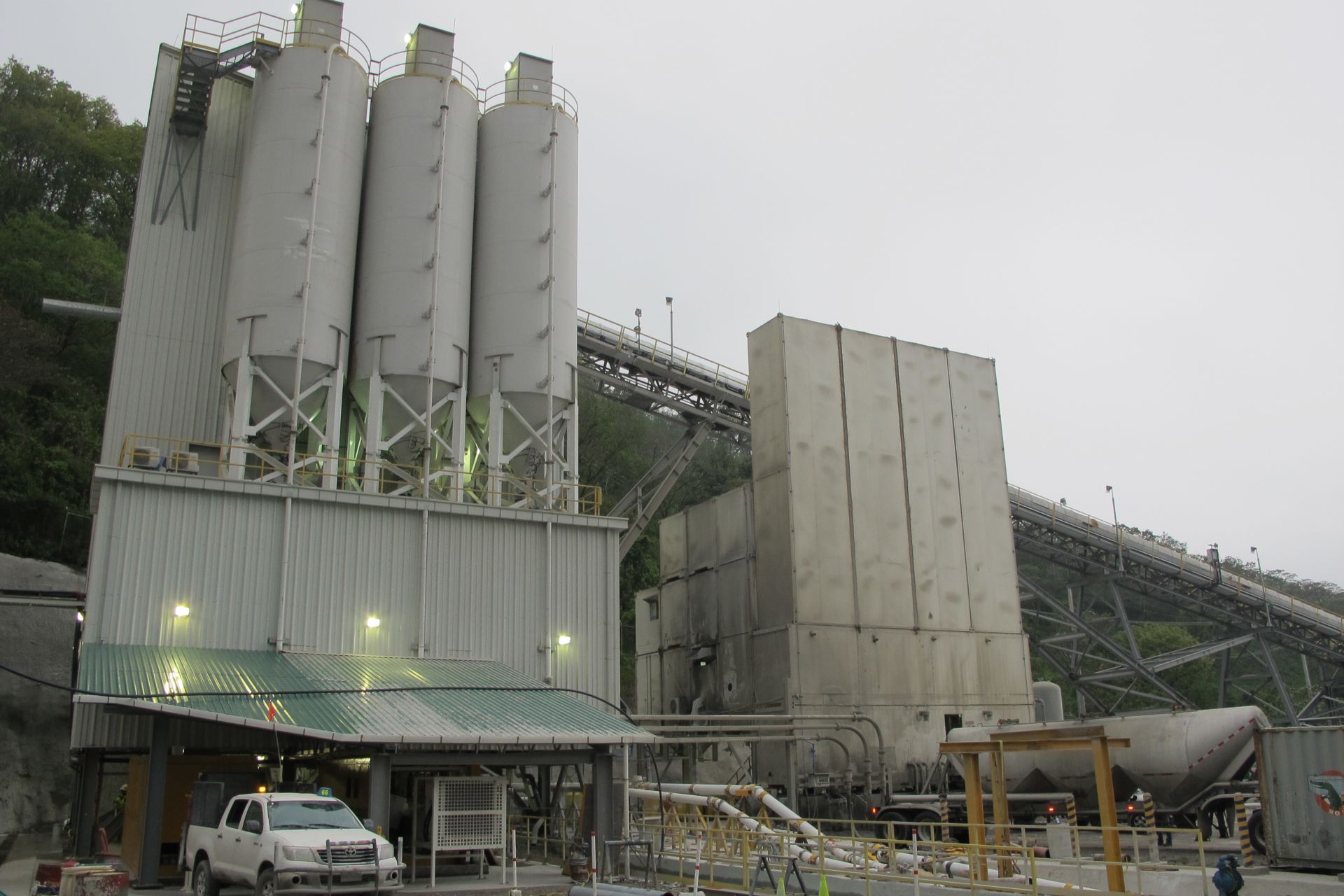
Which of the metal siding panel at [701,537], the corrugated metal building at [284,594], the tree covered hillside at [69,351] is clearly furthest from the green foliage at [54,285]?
the metal siding panel at [701,537]

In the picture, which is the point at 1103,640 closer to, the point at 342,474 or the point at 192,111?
the point at 342,474

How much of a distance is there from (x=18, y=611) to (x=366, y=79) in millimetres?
21376

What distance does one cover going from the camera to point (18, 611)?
35188 mm

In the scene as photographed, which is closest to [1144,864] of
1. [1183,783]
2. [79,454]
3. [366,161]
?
[1183,783]

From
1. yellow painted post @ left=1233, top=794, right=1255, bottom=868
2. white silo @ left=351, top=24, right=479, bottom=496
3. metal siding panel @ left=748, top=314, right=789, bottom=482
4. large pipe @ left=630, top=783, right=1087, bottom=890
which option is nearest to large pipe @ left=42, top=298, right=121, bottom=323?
white silo @ left=351, top=24, right=479, bottom=496

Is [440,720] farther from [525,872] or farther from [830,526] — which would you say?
[830,526]

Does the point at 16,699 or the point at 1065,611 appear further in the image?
the point at 1065,611

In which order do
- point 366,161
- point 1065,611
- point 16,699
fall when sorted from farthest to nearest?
point 1065,611 < point 16,699 < point 366,161

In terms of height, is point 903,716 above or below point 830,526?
below

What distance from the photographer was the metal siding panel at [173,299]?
29.5 m

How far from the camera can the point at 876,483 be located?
1414 inches

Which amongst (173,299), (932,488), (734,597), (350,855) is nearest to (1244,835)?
(350,855)

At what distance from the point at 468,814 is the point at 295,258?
1625 centimetres

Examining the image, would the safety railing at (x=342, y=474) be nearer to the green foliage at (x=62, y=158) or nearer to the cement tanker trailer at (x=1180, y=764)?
the cement tanker trailer at (x=1180, y=764)
